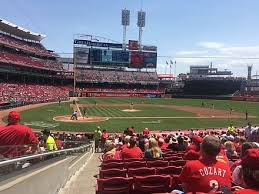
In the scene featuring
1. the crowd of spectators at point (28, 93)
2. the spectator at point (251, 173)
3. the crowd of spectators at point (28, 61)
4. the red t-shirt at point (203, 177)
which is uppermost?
the crowd of spectators at point (28, 61)

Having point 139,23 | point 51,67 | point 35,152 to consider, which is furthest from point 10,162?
point 139,23

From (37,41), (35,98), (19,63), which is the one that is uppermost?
(37,41)

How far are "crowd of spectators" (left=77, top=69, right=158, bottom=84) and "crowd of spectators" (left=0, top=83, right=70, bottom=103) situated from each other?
65.3 ft

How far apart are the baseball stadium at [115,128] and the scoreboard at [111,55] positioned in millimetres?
291

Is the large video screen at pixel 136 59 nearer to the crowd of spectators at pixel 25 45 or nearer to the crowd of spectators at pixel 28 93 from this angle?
the crowd of spectators at pixel 25 45

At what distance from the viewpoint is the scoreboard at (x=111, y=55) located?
402ft

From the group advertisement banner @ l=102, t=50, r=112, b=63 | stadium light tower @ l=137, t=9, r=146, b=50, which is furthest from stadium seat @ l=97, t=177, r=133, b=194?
stadium light tower @ l=137, t=9, r=146, b=50

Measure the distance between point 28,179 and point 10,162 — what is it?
49.5 inches

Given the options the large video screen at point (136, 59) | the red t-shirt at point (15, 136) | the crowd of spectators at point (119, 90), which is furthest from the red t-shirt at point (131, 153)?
the large video screen at point (136, 59)

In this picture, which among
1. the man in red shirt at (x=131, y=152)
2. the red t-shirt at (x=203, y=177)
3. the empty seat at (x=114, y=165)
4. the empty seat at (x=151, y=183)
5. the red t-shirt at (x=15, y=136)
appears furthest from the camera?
the man in red shirt at (x=131, y=152)

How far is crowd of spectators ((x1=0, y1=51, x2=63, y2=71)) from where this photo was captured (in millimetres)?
86481

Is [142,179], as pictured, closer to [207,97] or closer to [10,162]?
[10,162]

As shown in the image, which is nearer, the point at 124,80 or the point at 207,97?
the point at 207,97

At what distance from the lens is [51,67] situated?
111312mm
